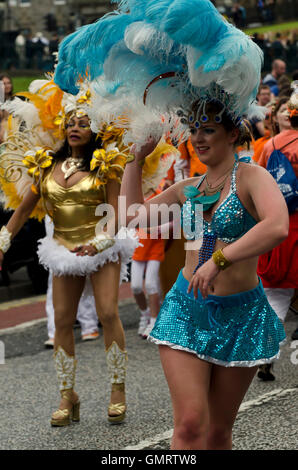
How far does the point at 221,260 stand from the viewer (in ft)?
10.7

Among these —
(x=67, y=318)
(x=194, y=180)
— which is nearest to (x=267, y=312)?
(x=194, y=180)

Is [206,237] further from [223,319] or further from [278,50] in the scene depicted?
[278,50]

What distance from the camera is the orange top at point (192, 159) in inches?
313

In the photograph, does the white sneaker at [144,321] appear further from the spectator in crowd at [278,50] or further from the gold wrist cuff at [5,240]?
the spectator in crowd at [278,50]

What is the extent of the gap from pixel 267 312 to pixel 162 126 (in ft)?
3.03

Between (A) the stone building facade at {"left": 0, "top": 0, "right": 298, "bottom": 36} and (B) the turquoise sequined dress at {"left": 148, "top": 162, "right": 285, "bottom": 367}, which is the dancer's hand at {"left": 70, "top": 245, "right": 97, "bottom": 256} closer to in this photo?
(B) the turquoise sequined dress at {"left": 148, "top": 162, "right": 285, "bottom": 367}

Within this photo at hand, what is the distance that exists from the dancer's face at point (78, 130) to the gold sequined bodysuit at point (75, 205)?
0.23 metres

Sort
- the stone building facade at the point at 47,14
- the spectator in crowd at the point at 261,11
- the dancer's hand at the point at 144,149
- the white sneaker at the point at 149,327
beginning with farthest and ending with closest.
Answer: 1. the stone building facade at the point at 47,14
2. the spectator in crowd at the point at 261,11
3. the white sneaker at the point at 149,327
4. the dancer's hand at the point at 144,149

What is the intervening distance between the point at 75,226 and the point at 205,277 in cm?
240

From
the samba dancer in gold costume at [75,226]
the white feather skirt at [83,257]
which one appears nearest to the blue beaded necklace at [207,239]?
the samba dancer in gold costume at [75,226]

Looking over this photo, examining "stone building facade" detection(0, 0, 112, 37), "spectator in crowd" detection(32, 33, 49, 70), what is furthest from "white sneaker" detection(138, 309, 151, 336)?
"stone building facade" detection(0, 0, 112, 37)

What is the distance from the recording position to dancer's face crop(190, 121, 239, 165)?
11.6ft

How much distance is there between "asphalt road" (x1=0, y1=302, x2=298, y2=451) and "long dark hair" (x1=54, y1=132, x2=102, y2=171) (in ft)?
5.25

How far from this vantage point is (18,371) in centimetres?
679
